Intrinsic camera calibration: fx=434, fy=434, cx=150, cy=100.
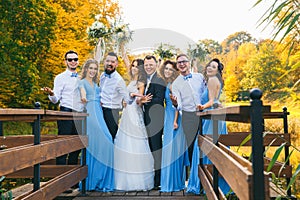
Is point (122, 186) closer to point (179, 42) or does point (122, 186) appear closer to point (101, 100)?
point (101, 100)

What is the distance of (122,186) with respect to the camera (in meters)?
4.92

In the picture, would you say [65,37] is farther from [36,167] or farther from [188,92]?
[36,167]

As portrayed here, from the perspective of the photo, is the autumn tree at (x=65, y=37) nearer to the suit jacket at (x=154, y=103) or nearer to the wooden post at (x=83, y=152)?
the suit jacket at (x=154, y=103)

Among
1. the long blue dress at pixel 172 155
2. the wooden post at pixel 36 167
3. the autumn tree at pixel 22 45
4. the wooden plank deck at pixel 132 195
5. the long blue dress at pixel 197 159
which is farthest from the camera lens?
the autumn tree at pixel 22 45

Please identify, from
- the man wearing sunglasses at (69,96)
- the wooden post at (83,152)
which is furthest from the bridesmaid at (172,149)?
the man wearing sunglasses at (69,96)

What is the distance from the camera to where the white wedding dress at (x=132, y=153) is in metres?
4.95

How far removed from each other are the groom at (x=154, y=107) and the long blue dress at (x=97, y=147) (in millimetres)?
496

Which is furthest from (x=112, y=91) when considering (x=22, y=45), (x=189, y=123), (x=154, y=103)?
(x=22, y=45)

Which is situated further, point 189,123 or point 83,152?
point 189,123

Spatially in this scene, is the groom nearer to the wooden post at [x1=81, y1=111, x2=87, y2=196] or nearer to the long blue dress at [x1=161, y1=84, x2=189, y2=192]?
the long blue dress at [x1=161, y1=84, x2=189, y2=192]

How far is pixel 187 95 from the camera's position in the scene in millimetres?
5070

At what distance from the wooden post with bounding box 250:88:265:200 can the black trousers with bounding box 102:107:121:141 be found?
12.1 feet

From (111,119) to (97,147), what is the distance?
1.27 feet

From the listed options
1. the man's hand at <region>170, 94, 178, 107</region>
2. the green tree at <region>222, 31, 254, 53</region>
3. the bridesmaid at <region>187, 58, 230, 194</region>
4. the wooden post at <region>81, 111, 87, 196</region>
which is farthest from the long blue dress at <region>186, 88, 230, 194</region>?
the green tree at <region>222, 31, 254, 53</region>
